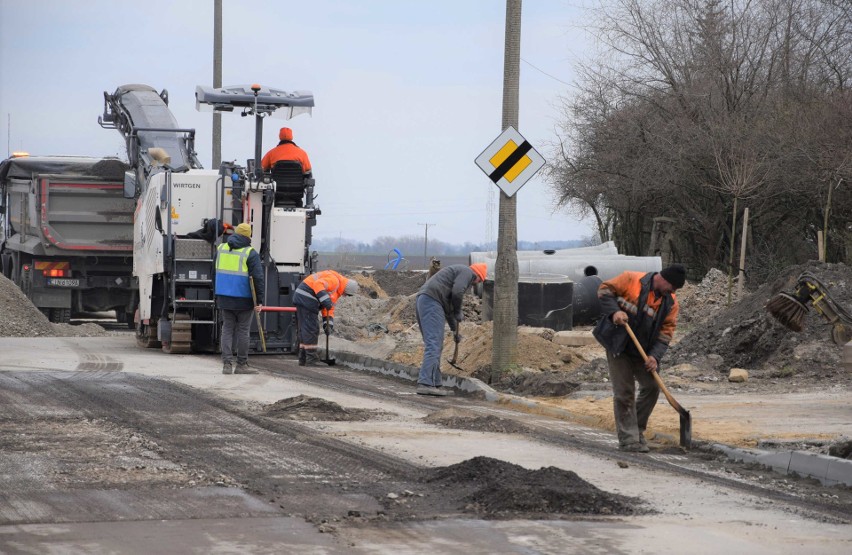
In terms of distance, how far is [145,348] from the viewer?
2094cm

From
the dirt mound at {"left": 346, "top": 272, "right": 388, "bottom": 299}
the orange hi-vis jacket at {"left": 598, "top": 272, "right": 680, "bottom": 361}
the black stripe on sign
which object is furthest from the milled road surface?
the dirt mound at {"left": 346, "top": 272, "right": 388, "bottom": 299}

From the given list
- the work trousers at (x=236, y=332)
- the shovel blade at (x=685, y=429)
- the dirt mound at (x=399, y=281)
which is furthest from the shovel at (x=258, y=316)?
the dirt mound at (x=399, y=281)

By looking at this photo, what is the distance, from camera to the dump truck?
24828 mm

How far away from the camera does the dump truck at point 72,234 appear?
81.5ft

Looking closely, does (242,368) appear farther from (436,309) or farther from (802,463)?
(802,463)

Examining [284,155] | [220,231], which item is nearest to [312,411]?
[220,231]

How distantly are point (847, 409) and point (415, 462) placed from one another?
17.4ft

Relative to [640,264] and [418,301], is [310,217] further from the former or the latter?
[640,264]

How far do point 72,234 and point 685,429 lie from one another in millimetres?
17466

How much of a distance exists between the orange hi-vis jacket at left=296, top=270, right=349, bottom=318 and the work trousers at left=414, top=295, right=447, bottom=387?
3487 mm

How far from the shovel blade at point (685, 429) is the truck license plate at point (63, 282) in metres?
17.8

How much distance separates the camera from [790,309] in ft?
39.7

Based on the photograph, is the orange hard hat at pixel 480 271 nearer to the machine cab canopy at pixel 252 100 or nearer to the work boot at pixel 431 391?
the work boot at pixel 431 391

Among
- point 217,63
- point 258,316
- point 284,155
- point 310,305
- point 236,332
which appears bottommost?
point 236,332
